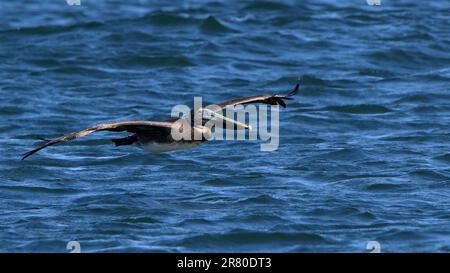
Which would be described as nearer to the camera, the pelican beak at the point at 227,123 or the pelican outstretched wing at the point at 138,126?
the pelican outstretched wing at the point at 138,126

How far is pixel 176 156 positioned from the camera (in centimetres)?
1638

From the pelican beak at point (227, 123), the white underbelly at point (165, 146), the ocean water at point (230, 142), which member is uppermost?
the pelican beak at point (227, 123)

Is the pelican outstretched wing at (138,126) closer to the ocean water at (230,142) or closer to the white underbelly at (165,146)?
the white underbelly at (165,146)

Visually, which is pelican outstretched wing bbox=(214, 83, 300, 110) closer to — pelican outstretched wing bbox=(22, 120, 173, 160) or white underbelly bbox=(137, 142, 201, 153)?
white underbelly bbox=(137, 142, 201, 153)

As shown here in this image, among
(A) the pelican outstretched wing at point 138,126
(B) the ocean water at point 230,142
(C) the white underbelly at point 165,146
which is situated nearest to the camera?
(A) the pelican outstretched wing at point 138,126

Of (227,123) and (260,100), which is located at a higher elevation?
(260,100)

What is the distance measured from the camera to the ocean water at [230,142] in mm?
12867

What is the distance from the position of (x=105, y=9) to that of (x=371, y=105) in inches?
353

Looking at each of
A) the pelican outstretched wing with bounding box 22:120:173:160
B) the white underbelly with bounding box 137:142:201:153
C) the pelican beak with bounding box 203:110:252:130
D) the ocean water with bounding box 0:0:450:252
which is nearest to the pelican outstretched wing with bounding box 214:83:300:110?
the pelican beak with bounding box 203:110:252:130

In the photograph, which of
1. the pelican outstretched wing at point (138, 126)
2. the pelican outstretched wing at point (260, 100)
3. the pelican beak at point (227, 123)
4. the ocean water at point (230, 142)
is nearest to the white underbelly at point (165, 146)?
the pelican outstretched wing at point (138, 126)

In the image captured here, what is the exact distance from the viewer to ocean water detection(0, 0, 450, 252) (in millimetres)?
12867

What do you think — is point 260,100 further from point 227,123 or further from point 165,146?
point 165,146

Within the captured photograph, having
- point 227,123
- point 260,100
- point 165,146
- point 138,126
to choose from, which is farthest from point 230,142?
point 138,126

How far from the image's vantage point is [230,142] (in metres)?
17.0
